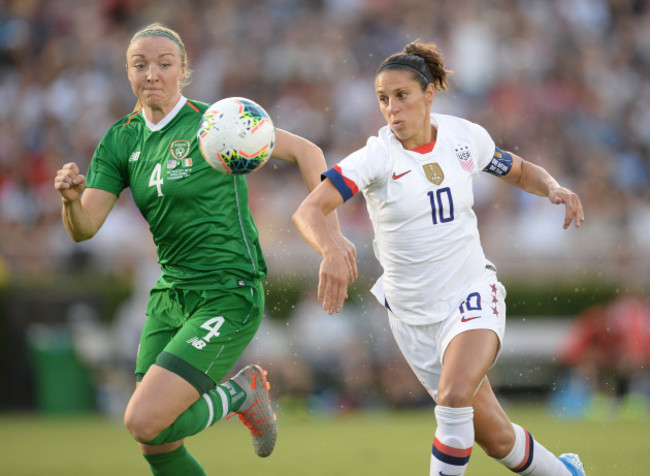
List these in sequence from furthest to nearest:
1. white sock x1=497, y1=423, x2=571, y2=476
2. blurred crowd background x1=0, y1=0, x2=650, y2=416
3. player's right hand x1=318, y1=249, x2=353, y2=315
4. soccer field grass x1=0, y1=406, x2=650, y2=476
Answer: blurred crowd background x1=0, y1=0, x2=650, y2=416 → soccer field grass x1=0, y1=406, x2=650, y2=476 → white sock x1=497, y1=423, x2=571, y2=476 → player's right hand x1=318, y1=249, x2=353, y2=315

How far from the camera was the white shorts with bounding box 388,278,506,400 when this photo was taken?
18.2ft

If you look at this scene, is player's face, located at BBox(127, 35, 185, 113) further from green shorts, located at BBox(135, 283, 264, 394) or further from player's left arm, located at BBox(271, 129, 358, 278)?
green shorts, located at BBox(135, 283, 264, 394)

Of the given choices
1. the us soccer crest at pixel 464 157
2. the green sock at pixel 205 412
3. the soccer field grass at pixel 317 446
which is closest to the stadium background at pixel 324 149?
the soccer field grass at pixel 317 446

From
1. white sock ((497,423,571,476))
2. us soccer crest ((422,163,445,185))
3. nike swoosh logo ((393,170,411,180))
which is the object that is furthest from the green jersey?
white sock ((497,423,571,476))

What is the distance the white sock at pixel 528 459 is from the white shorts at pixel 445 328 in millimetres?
524

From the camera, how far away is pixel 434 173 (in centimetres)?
573

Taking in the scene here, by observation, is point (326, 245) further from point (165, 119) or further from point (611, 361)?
point (611, 361)

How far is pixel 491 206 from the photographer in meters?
14.5

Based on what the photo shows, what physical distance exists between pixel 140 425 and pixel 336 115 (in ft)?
35.4

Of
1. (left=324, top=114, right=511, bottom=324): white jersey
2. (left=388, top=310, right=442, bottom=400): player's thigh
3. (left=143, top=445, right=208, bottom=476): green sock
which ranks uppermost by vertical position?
(left=324, top=114, right=511, bottom=324): white jersey

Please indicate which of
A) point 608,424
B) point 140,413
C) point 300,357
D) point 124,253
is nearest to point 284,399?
point 300,357

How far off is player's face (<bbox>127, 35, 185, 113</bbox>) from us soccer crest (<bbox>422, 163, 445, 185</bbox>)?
1.56m

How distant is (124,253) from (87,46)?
514 cm

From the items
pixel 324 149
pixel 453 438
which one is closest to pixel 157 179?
pixel 453 438
